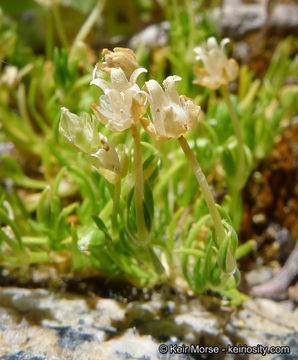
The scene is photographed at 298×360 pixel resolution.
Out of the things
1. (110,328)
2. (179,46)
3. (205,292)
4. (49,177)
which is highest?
(179,46)

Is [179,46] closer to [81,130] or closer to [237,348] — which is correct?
[81,130]

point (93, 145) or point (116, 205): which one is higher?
point (93, 145)

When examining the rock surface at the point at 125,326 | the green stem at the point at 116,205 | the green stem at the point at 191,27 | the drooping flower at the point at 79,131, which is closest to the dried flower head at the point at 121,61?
the drooping flower at the point at 79,131

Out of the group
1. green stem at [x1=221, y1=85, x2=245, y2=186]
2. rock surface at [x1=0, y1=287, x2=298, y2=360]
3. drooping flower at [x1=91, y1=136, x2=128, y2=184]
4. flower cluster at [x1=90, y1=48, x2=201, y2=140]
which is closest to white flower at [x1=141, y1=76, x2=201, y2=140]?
flower cluster at [x1=90, y1=48, x2=201, y2=140]

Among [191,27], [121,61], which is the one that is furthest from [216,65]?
[191,27]

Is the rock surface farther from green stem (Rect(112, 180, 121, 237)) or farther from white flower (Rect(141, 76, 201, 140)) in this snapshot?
white flower (Rect(141, 76, 201, 140))

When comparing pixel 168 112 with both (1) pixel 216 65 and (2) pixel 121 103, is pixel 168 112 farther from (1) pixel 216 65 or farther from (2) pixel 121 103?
(1) pixel 216 65

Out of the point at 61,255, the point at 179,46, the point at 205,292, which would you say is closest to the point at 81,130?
the point at 61,255
